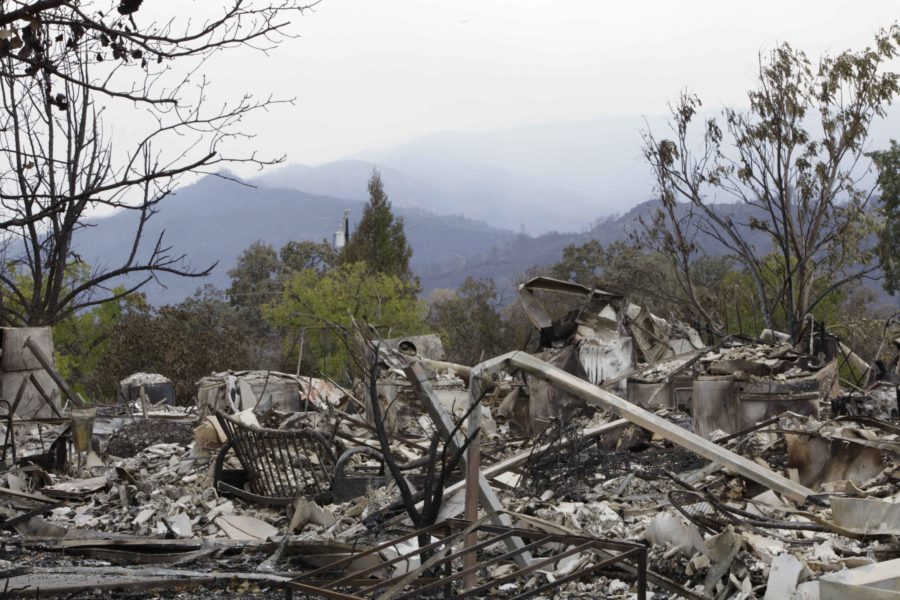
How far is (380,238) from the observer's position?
60.4m

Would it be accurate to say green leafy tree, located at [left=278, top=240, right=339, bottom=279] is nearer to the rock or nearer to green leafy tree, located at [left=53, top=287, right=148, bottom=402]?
green leafy tree, located at [left=53, top=287, right=148, bottom=402]

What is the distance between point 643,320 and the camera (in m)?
13.8

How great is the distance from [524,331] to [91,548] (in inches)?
1392

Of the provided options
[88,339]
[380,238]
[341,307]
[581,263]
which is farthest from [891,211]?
[380,238]

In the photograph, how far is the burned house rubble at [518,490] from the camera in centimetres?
520

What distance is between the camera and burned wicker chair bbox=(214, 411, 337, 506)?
839cm

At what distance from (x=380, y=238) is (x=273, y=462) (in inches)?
2047

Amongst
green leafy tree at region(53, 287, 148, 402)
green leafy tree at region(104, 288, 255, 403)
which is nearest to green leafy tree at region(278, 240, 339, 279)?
green leafy tree at region(53, 287, 148, 402)

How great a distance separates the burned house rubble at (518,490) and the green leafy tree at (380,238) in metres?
44.7

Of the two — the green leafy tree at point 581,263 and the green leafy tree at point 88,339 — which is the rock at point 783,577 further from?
the green leafy tree at point 581,263

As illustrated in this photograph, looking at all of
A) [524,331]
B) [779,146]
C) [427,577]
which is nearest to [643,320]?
[427,577]

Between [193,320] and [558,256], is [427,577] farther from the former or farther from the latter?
[558,256]

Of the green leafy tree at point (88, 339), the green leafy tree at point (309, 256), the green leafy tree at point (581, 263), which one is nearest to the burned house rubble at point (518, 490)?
the green leafy tree at point (88, 339)

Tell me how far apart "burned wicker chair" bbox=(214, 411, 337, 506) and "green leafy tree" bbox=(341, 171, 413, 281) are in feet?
154
